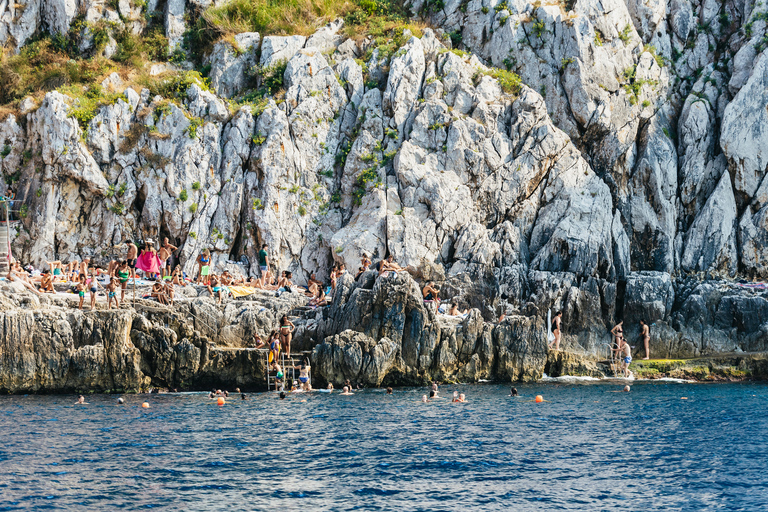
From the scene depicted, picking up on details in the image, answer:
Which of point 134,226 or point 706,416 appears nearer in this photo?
point 706,416

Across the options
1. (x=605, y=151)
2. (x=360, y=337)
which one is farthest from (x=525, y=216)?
(x=360, y=337)

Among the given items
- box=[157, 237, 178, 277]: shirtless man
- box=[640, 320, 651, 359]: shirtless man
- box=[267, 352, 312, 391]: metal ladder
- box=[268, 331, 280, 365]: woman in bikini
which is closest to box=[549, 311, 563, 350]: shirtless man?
box=[640, 320, 651, 359]: shirtless man

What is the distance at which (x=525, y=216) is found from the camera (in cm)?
3994

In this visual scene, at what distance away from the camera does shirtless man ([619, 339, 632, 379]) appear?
1340 inches

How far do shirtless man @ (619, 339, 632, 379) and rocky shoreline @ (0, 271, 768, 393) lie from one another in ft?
2.16

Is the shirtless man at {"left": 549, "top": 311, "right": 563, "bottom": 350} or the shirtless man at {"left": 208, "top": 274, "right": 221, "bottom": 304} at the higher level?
the shirtless man at {"left": 208, "top": 274, "right": 221, "bottom": 304}

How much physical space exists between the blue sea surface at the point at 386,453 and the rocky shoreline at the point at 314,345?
1.92m

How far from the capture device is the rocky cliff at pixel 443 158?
3759cm

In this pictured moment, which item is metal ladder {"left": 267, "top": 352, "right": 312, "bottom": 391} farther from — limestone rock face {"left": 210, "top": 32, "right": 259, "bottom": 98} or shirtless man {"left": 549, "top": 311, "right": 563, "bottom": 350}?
limestone rock face {"left": 210, "top": 32, "right": 259, "bottom": 98}

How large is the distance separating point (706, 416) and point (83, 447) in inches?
807

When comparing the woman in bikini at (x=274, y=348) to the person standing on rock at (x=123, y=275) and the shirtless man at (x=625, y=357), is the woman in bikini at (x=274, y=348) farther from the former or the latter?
the shirtless man at (x=625, y=357)

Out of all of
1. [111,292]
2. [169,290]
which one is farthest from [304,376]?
[111,292]

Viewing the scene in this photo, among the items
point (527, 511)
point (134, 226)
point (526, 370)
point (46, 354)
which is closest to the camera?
point (527, 511)

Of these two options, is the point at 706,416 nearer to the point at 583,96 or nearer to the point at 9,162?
the point at 583,96
